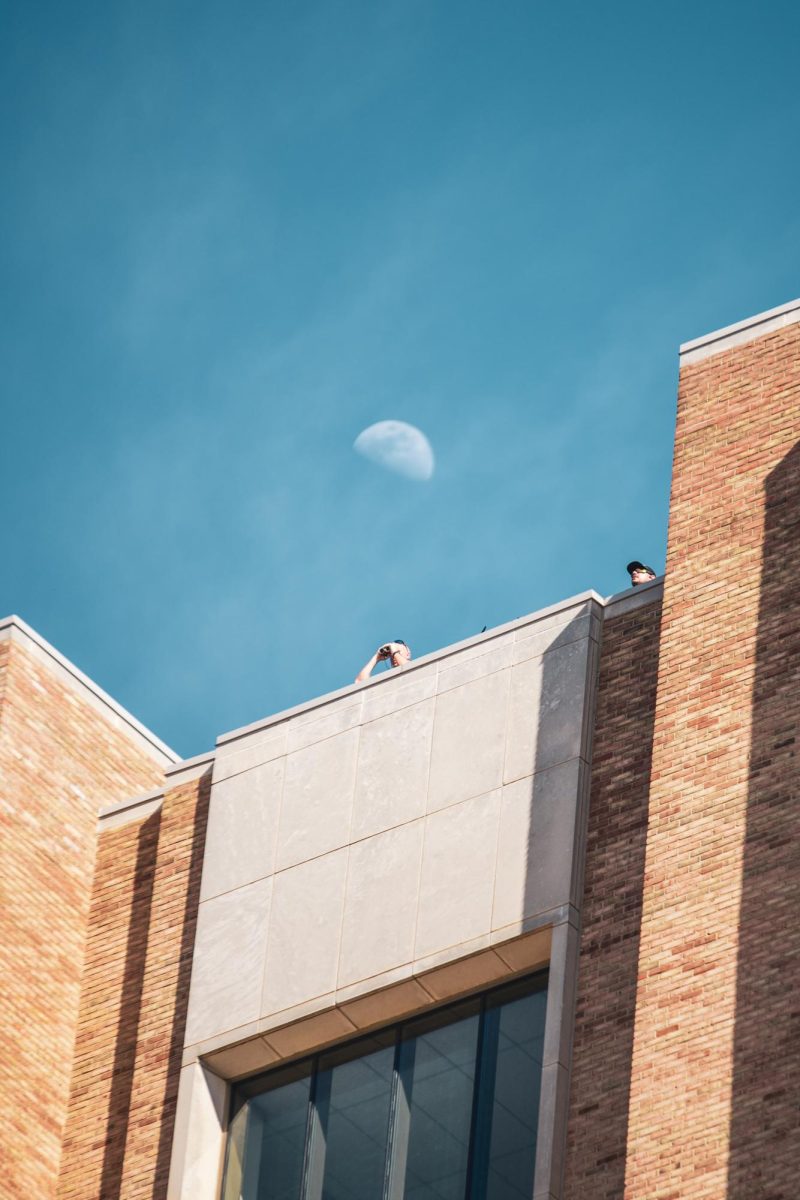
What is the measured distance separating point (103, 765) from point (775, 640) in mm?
10399

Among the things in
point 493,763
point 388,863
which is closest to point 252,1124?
point 388,863

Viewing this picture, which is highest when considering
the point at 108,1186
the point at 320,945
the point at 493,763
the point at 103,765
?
the point at 103,765

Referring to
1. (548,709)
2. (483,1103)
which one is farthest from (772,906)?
(548,709)

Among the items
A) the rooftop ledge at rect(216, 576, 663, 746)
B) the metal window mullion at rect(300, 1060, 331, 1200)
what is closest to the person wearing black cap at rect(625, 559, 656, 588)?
the rooftop ledge at rect(216, 576, 663, 746)

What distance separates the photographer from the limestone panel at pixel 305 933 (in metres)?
25.0

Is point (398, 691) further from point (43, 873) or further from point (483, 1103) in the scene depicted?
point (483, 1103)

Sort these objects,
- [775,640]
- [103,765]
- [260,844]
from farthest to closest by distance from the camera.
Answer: [103,765] < [260,844] < [775,640]

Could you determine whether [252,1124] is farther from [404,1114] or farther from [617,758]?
[617,758]

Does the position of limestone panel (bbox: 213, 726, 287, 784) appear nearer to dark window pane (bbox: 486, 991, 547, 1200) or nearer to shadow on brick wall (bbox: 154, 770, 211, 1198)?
shadow on brick wall (bbox: 154, 770, 211, 1198)

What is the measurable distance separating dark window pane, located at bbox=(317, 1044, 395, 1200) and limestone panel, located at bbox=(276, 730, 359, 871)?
255 centimetres

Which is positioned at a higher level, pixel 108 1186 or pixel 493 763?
pixel 493 763

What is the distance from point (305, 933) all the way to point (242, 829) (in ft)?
6.27

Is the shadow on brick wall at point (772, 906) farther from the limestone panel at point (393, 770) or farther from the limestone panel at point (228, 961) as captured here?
the limestone panel at point (228, 961)

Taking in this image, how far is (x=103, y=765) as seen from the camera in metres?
29.6
